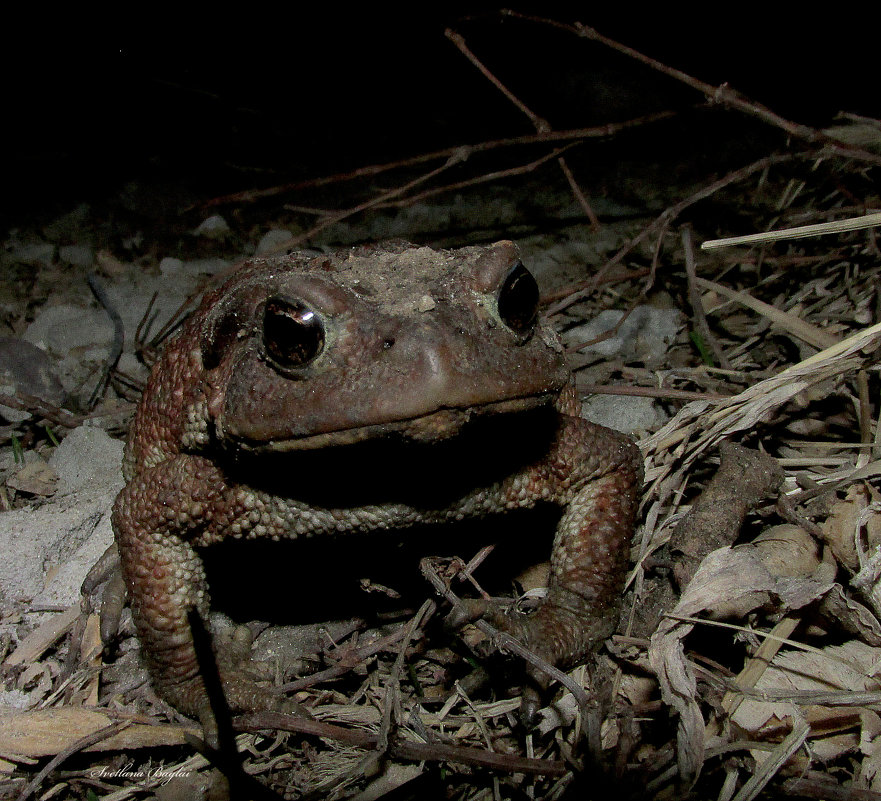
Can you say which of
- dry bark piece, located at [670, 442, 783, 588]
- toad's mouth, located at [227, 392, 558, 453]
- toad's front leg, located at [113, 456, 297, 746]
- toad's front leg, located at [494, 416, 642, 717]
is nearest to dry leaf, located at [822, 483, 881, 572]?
dry bark piece, located at [670, 442, 783, 588]

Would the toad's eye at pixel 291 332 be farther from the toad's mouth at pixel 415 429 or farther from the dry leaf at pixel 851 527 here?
the dry leaf at pixel 851 527

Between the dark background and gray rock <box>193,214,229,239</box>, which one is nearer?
gray rock <box>193,214,229,239</box>

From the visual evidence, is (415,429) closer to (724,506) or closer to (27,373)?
(724,506)

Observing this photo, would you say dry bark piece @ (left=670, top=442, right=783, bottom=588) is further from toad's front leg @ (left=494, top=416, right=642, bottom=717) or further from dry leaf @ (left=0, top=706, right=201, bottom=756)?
dry leaf @ (left=0, top=706, right=201, bottom=756)

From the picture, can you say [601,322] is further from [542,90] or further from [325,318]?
[542,90]

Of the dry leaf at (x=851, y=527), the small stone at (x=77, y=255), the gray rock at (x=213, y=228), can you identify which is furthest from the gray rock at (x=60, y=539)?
the dry leaf at (x=851, y=527)

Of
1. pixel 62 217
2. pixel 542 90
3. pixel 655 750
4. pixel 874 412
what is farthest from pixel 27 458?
pixel 542 90
